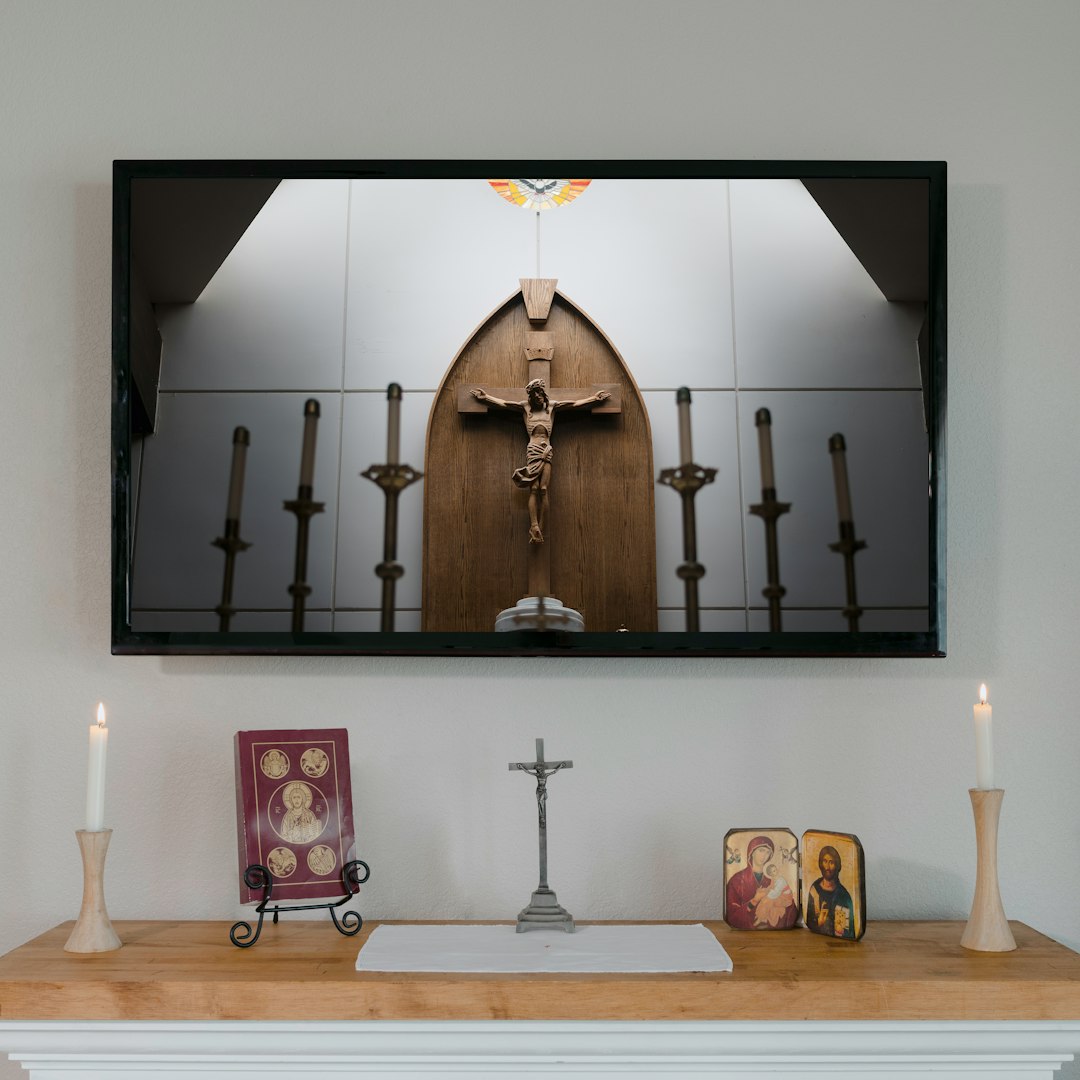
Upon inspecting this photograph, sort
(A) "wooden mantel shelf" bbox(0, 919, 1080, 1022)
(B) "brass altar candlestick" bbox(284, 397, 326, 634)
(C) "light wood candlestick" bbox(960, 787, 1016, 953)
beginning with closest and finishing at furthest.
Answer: (A) "wooden mantel shelf" bbox(0, 919, 1080, 1022) → (C) "light wood candlestick" bbox(960, 787, 1016, 953) → (B) "brass altar candlestick" bbox(284, 397, 326, 634)

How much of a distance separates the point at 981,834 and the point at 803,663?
1.21ft

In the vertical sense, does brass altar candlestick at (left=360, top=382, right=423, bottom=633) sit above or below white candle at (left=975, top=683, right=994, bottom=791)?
above

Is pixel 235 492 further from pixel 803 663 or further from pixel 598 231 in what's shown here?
pixel 803 663

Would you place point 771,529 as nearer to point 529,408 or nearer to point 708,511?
point 708,511

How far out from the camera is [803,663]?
1.69m

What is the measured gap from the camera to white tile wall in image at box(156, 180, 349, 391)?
162cm

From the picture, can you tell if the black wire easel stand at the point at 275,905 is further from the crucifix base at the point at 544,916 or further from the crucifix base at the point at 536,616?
the crucifix base at the point at 536,616

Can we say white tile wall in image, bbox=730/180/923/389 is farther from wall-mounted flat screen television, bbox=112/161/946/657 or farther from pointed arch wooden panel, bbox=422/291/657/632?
pointed arch wooden panel, bbox=422/291/657/632

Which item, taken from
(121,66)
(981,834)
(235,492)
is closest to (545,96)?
(121,66)

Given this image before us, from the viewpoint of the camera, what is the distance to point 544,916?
1.49 m

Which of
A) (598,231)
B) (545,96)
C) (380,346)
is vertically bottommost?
(380,346)
